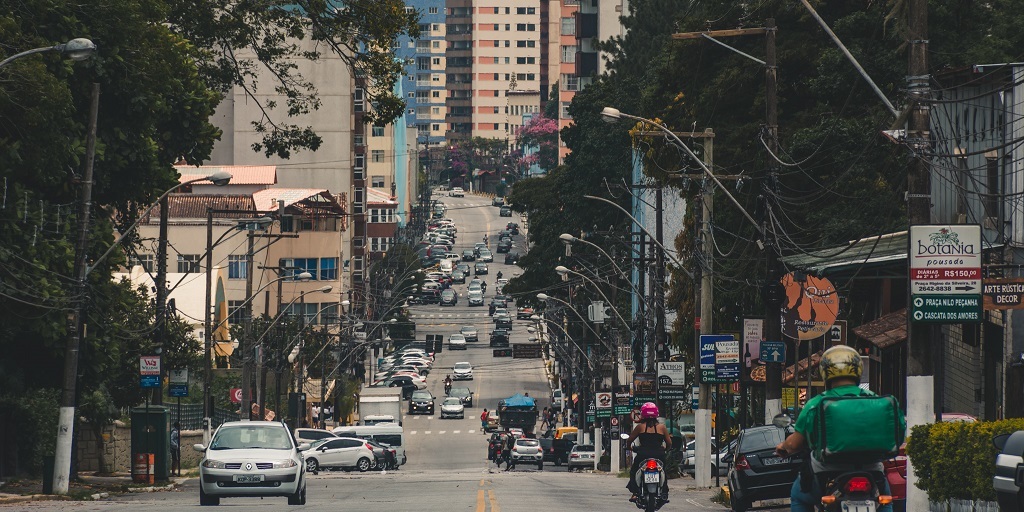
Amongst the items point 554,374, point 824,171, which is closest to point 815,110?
point 824,171

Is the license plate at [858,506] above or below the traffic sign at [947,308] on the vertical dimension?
below

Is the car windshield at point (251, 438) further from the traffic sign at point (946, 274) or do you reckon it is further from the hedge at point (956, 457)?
the traffic sign at point (946, 274)

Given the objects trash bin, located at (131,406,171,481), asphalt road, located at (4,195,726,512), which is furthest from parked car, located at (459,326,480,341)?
trash bin, located at (131,406,171,481)

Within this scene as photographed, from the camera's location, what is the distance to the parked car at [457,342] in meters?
123

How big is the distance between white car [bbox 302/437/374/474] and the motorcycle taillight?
4185 cm

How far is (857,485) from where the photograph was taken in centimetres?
988

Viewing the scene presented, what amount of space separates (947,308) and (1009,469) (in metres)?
4.75

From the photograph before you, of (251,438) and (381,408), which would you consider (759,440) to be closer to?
(251,438)

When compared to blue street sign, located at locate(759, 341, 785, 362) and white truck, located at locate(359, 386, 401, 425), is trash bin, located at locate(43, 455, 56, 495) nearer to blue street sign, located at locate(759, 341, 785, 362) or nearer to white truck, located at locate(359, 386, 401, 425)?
blue street sign, located at locate(759, 341, 785, 362)

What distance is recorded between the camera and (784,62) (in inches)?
1635

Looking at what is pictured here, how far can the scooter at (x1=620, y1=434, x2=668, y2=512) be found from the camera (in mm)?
19438

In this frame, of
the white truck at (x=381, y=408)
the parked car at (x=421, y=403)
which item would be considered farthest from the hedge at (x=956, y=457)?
the parked car at (x=421, y=403)

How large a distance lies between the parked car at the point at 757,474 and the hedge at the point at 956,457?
452 cm

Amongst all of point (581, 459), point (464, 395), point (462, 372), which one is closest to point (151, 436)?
point (581, 459)
